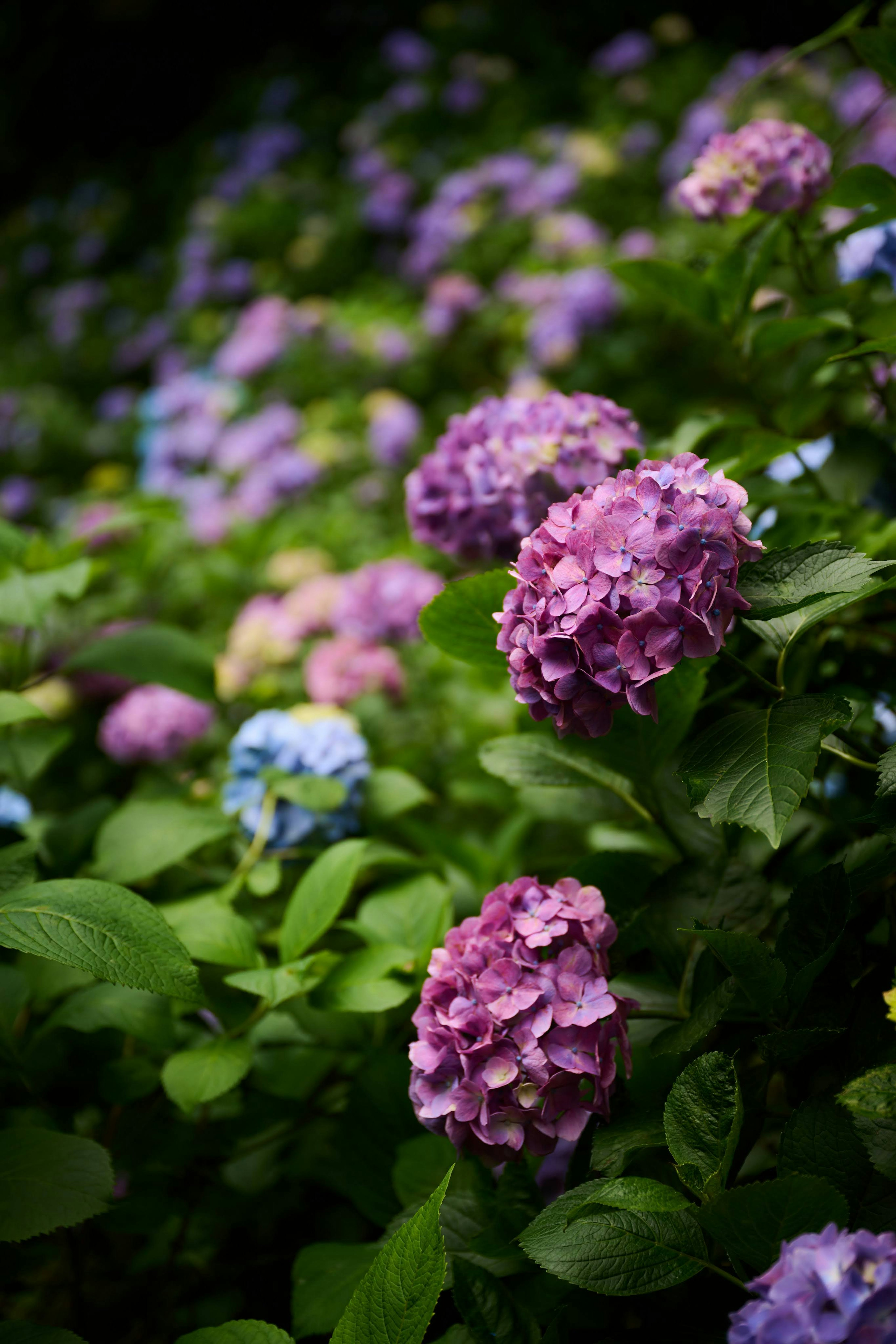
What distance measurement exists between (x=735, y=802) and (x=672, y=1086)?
229mm

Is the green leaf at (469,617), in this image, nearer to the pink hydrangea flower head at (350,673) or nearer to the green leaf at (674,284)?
the green leaf at (674,284)

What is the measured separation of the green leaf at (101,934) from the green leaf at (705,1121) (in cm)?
40

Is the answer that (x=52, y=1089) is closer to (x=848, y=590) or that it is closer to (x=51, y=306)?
(x=848, y=590)

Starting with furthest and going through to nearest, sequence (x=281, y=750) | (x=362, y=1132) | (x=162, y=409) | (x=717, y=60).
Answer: (x=717, y=60) → (x=162, y=409) → (x=281, y=750) → (x=362, y=1132)

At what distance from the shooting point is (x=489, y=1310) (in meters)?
0.74

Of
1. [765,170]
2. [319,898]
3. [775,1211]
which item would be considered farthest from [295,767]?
[765,170]

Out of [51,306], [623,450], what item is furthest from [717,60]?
[623,450]

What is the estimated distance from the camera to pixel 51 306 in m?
5.87

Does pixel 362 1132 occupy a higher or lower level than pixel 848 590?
lower

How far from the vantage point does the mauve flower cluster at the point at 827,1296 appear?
502mm

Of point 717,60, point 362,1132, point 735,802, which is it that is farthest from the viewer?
point 717,60

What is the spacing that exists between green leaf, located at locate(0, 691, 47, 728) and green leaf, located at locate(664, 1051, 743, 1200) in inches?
31.0

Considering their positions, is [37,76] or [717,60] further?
[37,76]

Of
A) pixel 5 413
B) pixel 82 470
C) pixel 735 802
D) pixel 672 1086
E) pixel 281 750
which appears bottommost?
pixel 82 470
